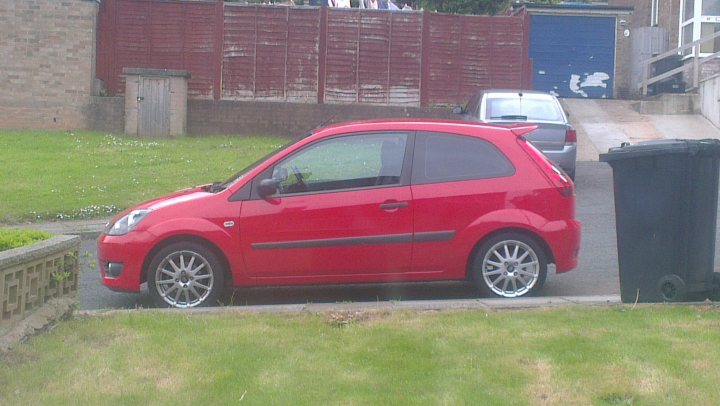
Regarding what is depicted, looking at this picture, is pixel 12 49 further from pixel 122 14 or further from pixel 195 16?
pixel 195 16

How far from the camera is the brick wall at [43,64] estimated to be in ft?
66.0

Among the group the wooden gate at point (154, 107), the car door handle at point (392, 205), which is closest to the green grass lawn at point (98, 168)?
the wooden gate at point (154, 107)

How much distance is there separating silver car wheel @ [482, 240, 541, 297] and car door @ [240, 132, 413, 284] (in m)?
0.67

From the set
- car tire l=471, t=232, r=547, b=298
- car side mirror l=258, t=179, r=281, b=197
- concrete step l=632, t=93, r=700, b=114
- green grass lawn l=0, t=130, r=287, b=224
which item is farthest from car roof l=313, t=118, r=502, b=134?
concrete step l=632, t=93, r=700, b=114

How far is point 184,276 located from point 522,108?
27.3ft

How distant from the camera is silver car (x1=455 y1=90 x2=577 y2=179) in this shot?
13.3 m

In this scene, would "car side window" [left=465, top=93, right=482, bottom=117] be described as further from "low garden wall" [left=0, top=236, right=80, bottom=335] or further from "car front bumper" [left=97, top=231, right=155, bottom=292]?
"low garden wall" [left=0, top=236, right=80, bottom=335]

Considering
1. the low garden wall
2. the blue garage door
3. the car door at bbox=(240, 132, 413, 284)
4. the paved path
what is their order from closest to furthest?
the low garden wall → the car door at bbox=(240, 132, 413, 284) → the paved path → the blue garage door

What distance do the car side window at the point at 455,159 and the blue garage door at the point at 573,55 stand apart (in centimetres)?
1676

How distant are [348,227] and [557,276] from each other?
2.47m

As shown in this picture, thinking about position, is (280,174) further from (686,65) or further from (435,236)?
(686,65)

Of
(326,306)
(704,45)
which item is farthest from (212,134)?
(326,306)

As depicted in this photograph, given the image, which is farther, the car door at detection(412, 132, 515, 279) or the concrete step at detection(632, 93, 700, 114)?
the concrete step at detection(632, 93, 700, 114)

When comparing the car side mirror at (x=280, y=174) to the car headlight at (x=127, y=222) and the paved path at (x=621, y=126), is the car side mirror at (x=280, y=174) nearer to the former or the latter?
the car headlight at (x=127, y=222)
